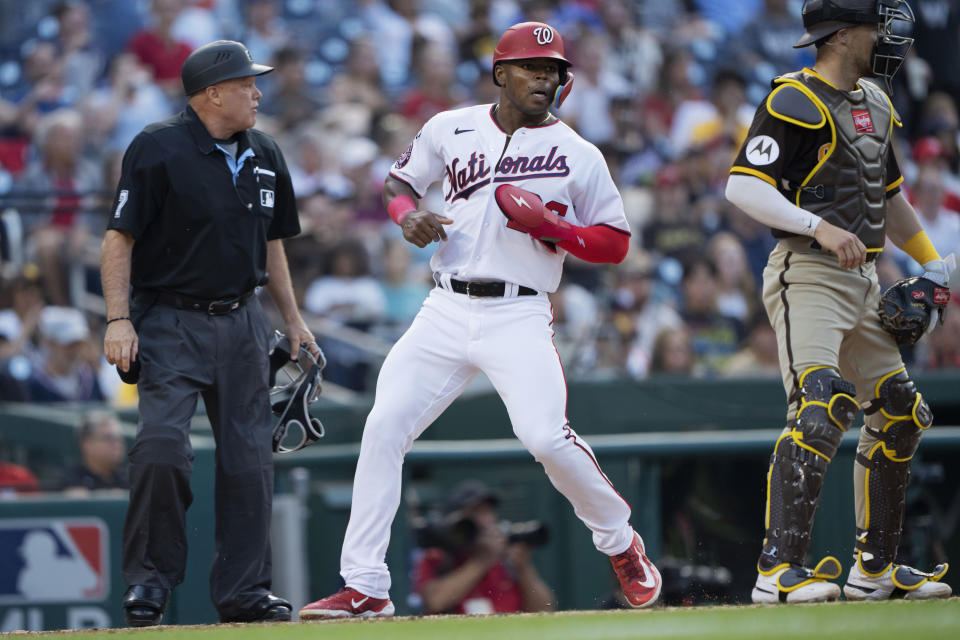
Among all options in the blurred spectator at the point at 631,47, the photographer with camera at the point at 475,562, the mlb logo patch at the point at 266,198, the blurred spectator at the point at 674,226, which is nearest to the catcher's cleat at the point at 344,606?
the mlb logo patch at the point at 266,198

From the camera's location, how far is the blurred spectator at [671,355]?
9258 millimetres

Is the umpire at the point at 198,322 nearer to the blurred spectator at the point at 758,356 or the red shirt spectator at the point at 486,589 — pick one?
the red shirt spectator at the point at 486,589

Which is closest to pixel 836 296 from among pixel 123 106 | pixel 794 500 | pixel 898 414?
pixel 898 414

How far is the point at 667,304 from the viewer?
10258 millimetres

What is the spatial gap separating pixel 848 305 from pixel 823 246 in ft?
0.82

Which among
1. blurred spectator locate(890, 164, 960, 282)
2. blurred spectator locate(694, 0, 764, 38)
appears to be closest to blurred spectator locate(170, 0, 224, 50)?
blurred spectator locate(694, 0, 764, 38)

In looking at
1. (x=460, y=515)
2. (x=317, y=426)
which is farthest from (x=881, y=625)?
(x=460, y=515)

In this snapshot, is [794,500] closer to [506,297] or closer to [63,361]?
[506,297]

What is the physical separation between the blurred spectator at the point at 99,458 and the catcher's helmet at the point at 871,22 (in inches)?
166

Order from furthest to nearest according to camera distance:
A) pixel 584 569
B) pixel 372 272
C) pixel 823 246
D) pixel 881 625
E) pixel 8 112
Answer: pixel 8 112 → pixel 372 272 → pixel 584 569 → pixel 823 246 → pixel 881 625

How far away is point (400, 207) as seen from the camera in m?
4.72

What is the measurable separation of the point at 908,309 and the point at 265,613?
8.22 ft

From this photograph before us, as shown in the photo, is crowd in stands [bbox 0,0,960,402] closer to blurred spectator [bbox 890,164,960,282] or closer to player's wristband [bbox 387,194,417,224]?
blurred spectator [bbox 890,164,960,282]

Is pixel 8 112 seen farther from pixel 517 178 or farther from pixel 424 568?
pixel 517 178
